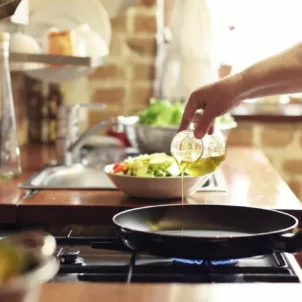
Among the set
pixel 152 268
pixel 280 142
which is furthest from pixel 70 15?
pixel 152 268

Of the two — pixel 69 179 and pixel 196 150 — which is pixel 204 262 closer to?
pixel 196 150

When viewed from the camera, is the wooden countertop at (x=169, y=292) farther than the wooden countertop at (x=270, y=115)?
No

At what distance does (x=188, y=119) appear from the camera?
5.04 ft

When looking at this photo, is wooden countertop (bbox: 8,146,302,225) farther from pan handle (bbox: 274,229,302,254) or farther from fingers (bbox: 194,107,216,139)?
pan handle (bbox: 274,229,302,254)

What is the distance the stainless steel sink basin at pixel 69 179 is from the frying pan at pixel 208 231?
0.53 m

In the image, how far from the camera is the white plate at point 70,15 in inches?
99.7

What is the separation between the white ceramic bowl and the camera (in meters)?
1.57

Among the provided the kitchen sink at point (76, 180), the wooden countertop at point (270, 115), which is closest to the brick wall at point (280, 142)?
the wooden countertop at point (270, 115)

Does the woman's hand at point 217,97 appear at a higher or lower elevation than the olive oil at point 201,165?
higher

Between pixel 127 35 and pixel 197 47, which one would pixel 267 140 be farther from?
pixel 127 35

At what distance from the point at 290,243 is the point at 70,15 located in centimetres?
178

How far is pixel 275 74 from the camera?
1421 mm

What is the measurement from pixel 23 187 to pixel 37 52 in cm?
59

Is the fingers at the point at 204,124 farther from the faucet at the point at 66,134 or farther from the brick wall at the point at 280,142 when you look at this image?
the brick wall at the point at 280,142
